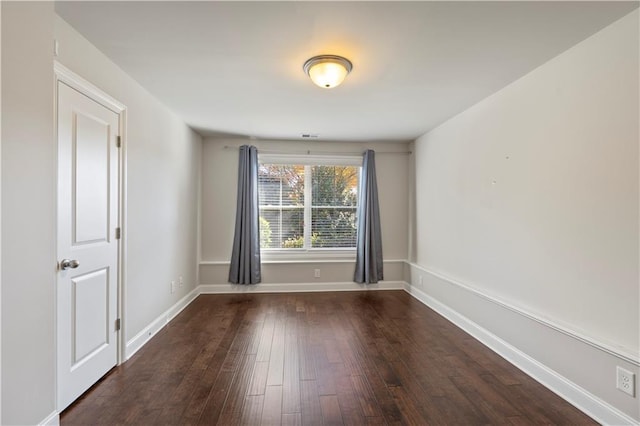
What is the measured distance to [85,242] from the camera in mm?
2182

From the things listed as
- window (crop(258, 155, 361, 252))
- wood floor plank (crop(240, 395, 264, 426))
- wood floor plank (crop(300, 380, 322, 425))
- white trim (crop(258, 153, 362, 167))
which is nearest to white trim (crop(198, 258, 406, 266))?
window (crop(258, 155, 361, 252))

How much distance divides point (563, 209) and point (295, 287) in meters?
3.64

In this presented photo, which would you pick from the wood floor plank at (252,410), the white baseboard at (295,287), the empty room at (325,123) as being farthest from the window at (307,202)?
the wood floor plank at (252,410)

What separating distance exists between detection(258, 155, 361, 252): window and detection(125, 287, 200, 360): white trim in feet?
4.67

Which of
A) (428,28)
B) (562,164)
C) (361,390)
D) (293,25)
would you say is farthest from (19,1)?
(562,164)

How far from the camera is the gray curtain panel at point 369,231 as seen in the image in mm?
4902

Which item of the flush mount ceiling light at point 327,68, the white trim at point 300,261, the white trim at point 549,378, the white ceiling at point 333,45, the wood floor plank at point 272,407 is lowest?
the wood floor plank at point 272,407

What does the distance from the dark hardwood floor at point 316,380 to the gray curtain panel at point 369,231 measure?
4.13 feet

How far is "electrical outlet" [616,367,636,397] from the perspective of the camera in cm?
178

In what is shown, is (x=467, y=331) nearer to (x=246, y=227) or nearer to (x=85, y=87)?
(x=246, y=227)

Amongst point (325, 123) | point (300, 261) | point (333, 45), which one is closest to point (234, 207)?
point (300, 261)

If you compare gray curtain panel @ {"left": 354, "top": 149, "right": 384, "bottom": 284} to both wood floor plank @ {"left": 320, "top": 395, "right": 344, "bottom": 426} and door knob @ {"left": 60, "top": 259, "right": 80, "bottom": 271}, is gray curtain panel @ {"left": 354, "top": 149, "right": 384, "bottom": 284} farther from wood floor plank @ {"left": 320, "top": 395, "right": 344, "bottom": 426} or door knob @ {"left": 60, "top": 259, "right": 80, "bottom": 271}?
door knob @ {"left": 60, "top": 259, "right": 80, "bottom": 271}

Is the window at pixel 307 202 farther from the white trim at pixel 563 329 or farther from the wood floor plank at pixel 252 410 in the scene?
the wood floor plank at pixel 252 410

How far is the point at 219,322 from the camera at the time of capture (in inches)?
141
